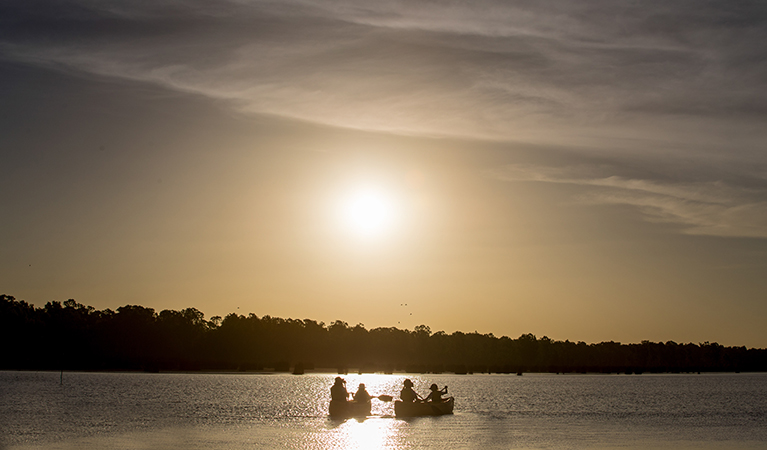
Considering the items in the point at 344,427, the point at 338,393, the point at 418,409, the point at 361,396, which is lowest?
the point at 344,427

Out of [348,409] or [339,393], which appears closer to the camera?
[348,409]

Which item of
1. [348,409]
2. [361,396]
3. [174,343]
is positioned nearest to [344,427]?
[348,409]

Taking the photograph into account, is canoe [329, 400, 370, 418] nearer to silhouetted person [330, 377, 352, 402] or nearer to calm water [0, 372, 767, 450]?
silhouetted person [330, 377, 352, 402]

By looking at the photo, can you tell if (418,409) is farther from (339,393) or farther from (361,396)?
(339,393)

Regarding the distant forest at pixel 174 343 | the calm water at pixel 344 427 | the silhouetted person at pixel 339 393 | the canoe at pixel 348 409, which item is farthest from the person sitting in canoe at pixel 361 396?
the distant forest at pixel 174 343

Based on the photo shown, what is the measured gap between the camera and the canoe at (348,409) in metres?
43.8

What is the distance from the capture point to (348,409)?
145 ft

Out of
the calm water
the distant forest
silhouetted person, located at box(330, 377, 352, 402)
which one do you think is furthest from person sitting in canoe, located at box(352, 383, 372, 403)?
the distant forest

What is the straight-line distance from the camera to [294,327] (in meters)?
188

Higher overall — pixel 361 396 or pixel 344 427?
pixel 361 396

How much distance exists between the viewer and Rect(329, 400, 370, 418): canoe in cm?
4375

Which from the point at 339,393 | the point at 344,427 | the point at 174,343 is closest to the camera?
the point at 344,427

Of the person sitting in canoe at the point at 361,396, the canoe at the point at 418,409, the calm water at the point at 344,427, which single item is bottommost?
the calm water at the point at 344,427

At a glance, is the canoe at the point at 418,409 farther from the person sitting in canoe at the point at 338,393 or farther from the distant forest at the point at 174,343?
the distant forest at the point at 174,343
